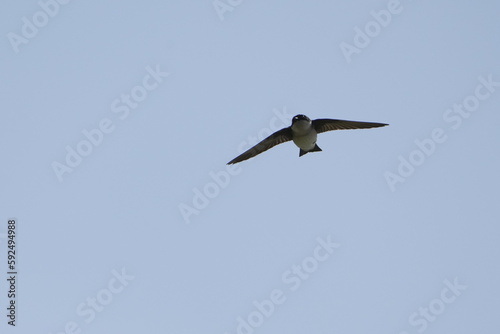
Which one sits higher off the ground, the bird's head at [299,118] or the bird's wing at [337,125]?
the bird's head at [299,118]

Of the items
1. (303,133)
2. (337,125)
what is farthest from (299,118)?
(337,125)

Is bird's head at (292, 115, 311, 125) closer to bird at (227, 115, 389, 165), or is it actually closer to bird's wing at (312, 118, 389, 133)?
bird at (227, 115, 389, 165)

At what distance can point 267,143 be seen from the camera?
1449 inches

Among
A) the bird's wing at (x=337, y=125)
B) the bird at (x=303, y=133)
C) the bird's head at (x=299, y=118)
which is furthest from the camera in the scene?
the bird's wing at (x=337, y=125)

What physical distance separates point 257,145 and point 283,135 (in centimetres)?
124

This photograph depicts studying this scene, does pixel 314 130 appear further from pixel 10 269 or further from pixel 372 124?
pixel 10 269

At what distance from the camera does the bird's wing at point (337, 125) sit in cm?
3600

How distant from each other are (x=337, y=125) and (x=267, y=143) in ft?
8.77

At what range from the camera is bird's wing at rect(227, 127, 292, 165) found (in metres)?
36.1

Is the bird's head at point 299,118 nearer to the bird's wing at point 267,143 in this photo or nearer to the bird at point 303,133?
the bird at point 303,133

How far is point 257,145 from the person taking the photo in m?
36.9

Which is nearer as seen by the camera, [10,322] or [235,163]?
[10,322]

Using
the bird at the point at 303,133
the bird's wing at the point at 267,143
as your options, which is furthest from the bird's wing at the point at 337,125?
the bird's wing at the point at 267,143

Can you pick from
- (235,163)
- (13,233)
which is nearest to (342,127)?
(235,163)
